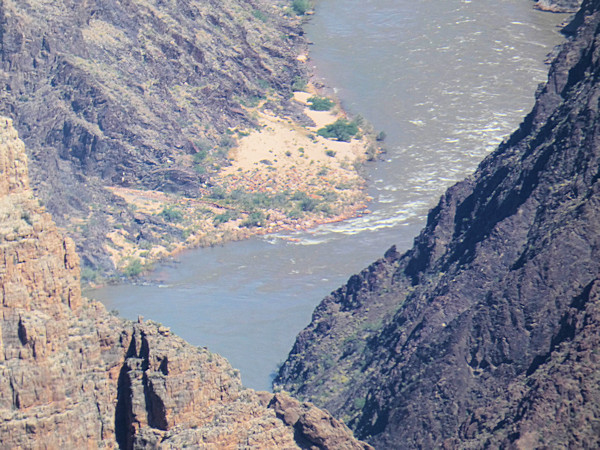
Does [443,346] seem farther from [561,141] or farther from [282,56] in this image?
[282,56]

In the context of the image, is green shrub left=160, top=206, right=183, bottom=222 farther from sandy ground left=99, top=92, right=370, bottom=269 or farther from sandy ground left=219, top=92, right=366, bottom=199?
sandy ground left=219, top=92, right=366, bottom=199

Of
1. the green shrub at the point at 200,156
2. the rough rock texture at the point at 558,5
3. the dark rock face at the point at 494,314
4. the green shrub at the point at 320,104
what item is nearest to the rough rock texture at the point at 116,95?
the green shrub at the point at 200,156

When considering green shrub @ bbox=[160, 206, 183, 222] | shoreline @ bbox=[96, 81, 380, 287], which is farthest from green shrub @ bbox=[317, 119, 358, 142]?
green shrub @ bbox=[160, 206, 183, 222]

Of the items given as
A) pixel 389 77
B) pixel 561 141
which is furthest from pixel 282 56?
pixel 561 141

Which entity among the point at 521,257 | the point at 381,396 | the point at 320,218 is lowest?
the point at 320,218

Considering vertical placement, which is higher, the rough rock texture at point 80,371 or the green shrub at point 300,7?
the rough rock texture at point 80,371

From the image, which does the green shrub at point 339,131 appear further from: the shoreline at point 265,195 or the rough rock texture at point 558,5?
the rough rock texture at point 558,5
